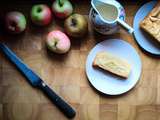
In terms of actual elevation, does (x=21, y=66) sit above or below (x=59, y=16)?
below

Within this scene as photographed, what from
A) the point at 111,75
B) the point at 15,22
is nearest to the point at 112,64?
the point at 111,75

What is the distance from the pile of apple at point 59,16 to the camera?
38.4 inches

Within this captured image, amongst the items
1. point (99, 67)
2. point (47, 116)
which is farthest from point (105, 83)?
point (47, 116)

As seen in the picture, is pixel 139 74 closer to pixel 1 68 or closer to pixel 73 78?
pixel 73 78

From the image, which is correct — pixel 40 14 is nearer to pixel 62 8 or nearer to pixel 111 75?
pixel 62 8

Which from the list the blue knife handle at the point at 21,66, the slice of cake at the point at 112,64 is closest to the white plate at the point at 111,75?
the slice of cake at the point at 112,64

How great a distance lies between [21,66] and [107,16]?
246 mm

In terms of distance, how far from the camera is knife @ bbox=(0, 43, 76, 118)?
992 mm

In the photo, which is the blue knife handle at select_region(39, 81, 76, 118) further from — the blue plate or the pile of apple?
the blue plate

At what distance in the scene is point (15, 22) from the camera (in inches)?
38.7

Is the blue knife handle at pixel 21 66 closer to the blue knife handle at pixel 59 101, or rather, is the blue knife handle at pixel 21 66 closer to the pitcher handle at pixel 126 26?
the blue knife handle at pixel 59 101

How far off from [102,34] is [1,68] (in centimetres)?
27

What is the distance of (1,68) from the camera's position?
1019mm

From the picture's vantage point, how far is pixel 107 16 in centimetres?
98
